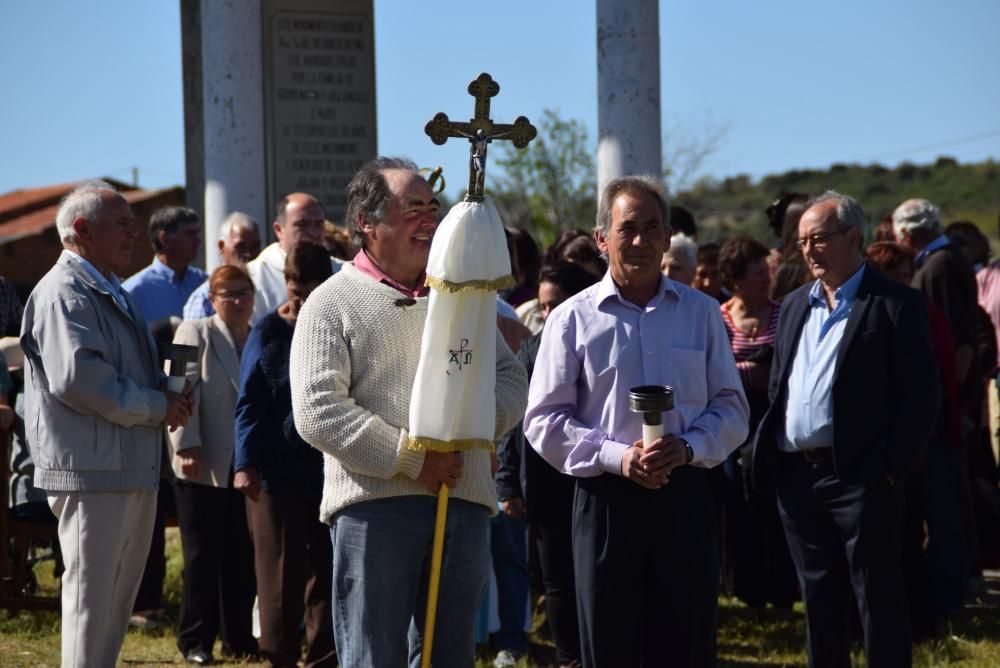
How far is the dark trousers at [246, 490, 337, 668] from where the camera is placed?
21.8 ft

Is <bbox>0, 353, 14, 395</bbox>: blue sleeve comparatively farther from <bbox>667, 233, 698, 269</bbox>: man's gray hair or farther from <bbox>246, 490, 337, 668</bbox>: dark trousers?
<bbox>667, 233, 698, 269</bbox>: man's gray hair

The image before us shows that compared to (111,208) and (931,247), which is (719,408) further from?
(931,247)

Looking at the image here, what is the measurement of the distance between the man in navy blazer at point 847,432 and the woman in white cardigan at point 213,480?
297cm

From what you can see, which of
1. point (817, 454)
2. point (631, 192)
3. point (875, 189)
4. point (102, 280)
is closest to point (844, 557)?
point (817, 454)

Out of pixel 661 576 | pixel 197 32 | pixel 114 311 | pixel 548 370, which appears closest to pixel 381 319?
pixel 548 370

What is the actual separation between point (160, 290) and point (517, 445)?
3.07 meters

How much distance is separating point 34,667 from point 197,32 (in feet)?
27.9

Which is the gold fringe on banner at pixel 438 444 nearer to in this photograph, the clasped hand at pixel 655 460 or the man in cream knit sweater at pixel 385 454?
the man in cream knit sweater at pixel 385 454

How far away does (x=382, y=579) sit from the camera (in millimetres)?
4199

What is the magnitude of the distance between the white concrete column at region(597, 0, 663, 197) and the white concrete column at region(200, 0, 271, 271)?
2.68m

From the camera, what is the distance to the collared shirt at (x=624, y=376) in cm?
477

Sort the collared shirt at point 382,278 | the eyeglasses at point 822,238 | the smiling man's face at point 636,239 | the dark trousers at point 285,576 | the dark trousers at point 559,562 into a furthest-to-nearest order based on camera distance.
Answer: the dark trousers at point 285,576 → the dark trousers at point 559,562 → the eyeglasses at point 822,238 → the smiling man's face at point 636,239 → the collared shirt at point 382,278

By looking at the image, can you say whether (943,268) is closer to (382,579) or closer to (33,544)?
(382,579)

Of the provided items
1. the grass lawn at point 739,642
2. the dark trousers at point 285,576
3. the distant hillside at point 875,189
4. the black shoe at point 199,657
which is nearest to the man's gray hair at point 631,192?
the dark trousers at point 285,576
